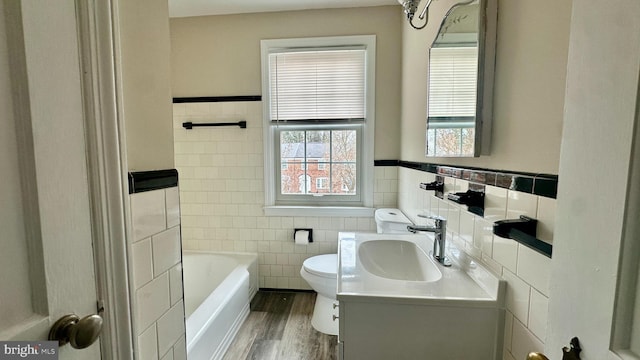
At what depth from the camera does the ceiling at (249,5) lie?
88.7 inches

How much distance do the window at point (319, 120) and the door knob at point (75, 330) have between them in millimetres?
2020

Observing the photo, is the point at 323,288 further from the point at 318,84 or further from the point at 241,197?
the point at 318,84

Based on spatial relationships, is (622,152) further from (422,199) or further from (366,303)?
(422,199)

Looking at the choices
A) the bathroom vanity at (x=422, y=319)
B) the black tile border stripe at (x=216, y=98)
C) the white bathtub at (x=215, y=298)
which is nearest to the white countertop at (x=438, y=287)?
the bathroom vanity at (x=422, y=319)

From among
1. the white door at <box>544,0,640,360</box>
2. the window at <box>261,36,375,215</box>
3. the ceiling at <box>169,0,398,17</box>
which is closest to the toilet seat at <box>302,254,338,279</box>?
the window at <box>261,36,375,215</box>

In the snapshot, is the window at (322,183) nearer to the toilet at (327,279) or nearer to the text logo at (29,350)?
the toilet at (327,279)

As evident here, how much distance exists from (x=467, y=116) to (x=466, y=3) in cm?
44

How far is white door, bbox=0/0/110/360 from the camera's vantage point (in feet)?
1.37

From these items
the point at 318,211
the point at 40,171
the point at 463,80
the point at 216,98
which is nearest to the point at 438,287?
the point at 463,80

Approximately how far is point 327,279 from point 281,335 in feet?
1.67

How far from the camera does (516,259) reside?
82 centimetres

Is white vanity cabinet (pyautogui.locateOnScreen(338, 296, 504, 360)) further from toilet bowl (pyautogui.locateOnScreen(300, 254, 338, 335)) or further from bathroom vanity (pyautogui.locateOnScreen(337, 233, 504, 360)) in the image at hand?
toilet bowl (pyautogui.locateOnScreen(300, 254, 338, 335))

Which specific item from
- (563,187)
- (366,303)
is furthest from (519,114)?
(366,303)

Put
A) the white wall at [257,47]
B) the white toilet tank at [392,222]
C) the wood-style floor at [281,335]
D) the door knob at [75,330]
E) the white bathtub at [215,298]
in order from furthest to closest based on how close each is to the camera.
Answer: the white wall at [257,47] → the white toilet tank at [392,222] → the wood-style floor at [281,335] → the white bathtub at [215,298] → the door knob at [75,330]
